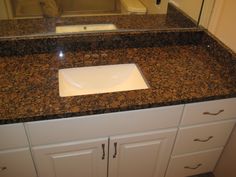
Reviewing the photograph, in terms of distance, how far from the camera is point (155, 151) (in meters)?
1.19

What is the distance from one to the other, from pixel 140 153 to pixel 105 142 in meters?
0.23

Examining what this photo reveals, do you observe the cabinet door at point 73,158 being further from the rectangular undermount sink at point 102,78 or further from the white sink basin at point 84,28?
the white sink basin at point 84,28

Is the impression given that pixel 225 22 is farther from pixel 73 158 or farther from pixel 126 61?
pixel 73 158

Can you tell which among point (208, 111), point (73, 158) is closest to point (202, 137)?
point (208, 111)

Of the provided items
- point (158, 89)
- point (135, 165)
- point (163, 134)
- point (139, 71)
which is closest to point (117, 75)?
point (139, 71)

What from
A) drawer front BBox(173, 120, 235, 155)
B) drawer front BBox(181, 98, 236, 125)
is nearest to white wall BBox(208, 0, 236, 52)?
drawer front BBox(181, 98, 236, 125)

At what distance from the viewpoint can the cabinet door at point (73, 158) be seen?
1011 millimetres

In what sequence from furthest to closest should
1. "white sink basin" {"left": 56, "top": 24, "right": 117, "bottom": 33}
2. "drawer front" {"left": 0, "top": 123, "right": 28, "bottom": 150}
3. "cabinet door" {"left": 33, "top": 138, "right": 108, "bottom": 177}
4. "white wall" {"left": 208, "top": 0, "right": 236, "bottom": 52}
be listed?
"white sink basin" {"left": 56, "top": 24, "right": 117, "bottom": 33} → "white wall" {"left": 208, "top": 0, "right": 236, "bottom": 52} → "cabinet door" {"left": 33, "top": 138, "right": 108, "bottom": 177} → "drawer front" {"left": 0, "top": 123, "right": 28, "bottom": 150}

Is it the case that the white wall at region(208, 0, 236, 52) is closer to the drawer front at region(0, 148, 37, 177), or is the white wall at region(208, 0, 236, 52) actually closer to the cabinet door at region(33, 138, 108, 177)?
the cabinet door at region(33, 138, 108, 177)

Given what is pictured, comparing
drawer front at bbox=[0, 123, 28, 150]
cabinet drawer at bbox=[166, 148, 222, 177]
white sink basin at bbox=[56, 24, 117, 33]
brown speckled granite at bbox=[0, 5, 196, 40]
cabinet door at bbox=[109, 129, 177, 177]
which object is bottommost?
cabinet drawer at bbox=[166, 148, 222, 177]

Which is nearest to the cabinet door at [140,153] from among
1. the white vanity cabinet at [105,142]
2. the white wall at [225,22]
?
the white vanity cabinet at [105,142]

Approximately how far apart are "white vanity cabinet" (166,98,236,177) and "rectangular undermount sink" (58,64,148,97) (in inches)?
12.7

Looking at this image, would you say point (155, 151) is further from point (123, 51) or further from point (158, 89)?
point (123, 51)

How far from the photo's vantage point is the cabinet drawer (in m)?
1.31
